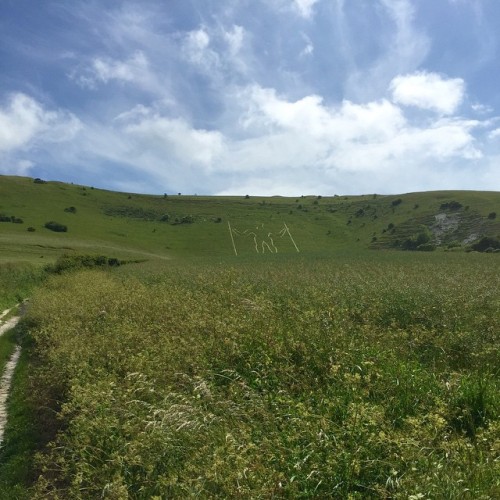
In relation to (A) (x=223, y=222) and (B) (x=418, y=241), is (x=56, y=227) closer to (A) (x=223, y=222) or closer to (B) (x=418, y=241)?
(A) (x=223, y=222)

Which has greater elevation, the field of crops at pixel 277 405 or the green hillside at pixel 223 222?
the green hillside at pixel 223 222

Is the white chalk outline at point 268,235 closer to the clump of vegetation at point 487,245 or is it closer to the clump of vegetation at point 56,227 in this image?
the clump of vegetation at point 56,227

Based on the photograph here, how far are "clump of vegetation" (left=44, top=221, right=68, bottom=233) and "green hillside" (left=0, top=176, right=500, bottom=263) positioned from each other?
1259 millimetres

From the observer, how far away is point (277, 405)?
742 cm

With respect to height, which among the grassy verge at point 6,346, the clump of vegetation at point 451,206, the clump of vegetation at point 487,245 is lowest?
the grassy verge at point 6,346

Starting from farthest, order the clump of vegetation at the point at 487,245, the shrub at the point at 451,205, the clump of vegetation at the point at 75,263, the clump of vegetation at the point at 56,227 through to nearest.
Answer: the shrub at the point at 451,205 < the clump of vegetation at the point at 56,227 < the clump of vegetation at the point at 487,245 < the clump of vegetation at the point at 75,263

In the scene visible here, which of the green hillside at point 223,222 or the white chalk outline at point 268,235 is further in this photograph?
Result: the white chalk outline at point 268,235

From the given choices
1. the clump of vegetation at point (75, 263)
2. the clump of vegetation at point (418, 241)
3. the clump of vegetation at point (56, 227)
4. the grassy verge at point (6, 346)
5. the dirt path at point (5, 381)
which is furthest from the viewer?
the clump of vegetation at point (56, 227)

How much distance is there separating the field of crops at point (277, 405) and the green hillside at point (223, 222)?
65.6 meters

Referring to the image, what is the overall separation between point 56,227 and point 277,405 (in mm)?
100809

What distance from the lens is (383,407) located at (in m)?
6.74

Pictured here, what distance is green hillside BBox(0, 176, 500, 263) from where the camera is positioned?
311 ft

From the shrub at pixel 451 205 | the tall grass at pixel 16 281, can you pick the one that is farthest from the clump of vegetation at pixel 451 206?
the tall grass at pixel 16 281

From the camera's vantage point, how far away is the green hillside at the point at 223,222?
311ft
